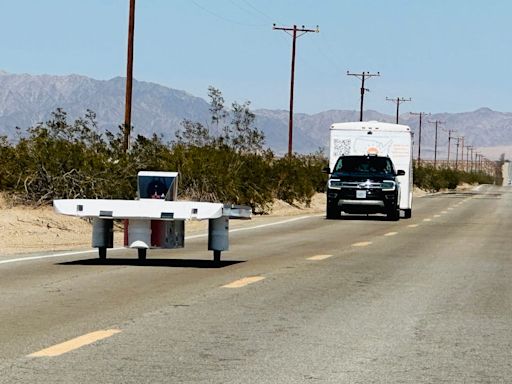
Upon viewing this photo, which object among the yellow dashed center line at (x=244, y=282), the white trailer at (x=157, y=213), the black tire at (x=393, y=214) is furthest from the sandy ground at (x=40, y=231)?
the black tire at (x=393, y=214)

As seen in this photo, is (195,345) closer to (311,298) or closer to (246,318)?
(246,318)

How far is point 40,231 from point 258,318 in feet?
50.8

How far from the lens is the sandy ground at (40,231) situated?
24062 mm

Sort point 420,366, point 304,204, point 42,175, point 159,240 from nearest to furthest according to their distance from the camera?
point 420,366, point 159,240, point 42,175, point 304,204

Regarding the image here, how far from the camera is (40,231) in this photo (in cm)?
2688

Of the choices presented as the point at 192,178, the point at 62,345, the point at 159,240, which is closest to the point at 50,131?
the point at 192,178

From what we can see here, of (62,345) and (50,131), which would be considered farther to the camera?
(50,131)

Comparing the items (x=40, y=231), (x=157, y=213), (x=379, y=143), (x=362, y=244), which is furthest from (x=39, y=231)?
(x=379, y=143)

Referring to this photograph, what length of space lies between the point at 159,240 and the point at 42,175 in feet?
47.2

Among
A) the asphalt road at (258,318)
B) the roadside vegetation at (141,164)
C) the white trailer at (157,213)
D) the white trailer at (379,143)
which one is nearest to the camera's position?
the asphalt road at (258,318)

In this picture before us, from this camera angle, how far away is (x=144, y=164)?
116 ft

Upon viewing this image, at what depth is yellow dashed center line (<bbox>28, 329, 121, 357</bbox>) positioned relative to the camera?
9602mm

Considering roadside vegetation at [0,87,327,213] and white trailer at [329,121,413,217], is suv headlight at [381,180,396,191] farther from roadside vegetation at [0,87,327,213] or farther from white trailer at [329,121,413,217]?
roadside vegetation at [0,87,327,213]

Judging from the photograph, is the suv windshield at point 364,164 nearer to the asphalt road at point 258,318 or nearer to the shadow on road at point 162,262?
the asphalt road at point 258,318
